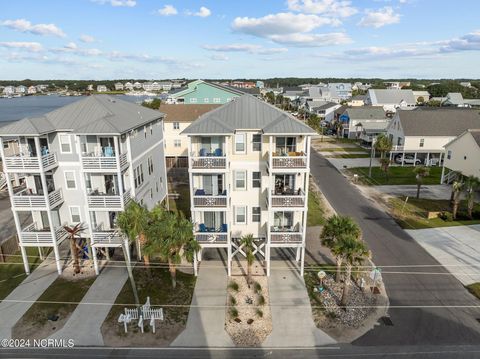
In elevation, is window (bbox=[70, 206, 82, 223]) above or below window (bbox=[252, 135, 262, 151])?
below

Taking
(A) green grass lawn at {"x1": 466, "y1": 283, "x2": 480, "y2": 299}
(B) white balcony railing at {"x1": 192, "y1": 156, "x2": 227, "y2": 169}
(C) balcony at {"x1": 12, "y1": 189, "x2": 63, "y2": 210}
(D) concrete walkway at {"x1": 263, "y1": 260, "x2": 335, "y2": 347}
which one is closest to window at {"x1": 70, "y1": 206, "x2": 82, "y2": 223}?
(C) balcony at {"x1": 12, "y1": 189, "x2": 63, "y2": 210}

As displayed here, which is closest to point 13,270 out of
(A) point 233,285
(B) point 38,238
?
(B) point 38,238

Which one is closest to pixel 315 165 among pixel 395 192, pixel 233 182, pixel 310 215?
pixel 395 192

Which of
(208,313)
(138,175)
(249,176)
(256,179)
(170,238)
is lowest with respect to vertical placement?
(208,313)

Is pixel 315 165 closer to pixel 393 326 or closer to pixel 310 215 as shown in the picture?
pixel 310 215

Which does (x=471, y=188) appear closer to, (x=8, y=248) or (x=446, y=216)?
(x=446, y=216)

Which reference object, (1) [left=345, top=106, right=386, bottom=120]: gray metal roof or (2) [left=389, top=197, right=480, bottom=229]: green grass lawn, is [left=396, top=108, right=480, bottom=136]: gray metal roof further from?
(2) [left=389, top=197, right=480, bottom=229]: green grass lawn
